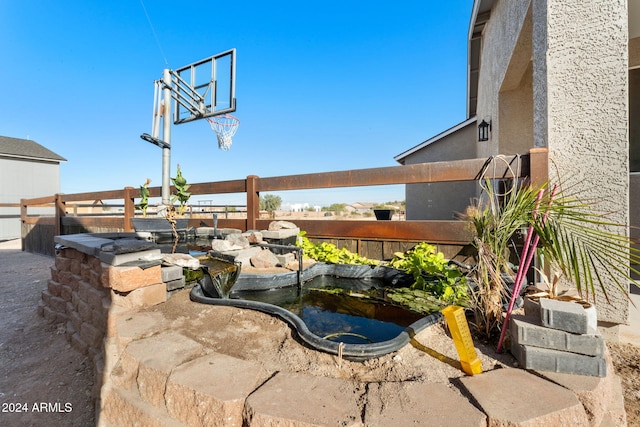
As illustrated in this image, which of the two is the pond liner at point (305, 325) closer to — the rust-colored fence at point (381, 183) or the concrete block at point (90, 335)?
the rust-colored fence at point (381, 183)

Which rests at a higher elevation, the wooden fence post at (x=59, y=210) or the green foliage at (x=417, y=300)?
the wooden fence post at (x=59, y=210)

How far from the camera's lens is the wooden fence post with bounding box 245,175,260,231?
12.1 ft

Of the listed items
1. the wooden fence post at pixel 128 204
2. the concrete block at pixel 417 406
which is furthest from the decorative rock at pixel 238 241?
the wooden fence post at pixel 128 204

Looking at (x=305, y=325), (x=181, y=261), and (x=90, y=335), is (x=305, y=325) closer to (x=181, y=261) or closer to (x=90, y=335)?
(x=181, y=261)

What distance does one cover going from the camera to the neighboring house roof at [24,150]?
43.3 feet

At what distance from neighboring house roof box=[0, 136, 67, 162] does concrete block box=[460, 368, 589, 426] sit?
1969 cm

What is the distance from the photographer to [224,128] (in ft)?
23.6

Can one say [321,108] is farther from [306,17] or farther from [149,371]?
[149,371]

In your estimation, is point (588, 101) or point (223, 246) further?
point (223, 246)

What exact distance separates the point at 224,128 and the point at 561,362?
7.58 m

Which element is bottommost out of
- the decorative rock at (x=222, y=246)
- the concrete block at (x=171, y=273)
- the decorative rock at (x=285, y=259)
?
the decorative rock at (x=285, y=259)

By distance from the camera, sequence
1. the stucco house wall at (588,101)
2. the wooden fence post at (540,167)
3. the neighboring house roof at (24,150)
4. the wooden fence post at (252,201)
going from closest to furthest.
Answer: the stucco house wall at (588,101) < the wooden fence post at (540,167) < the wooden fence post at (252,201) < the neighboring house roof at (24,150)

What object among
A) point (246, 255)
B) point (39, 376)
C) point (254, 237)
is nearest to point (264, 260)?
point (246, 255)

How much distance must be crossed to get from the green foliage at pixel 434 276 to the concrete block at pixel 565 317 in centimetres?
87
